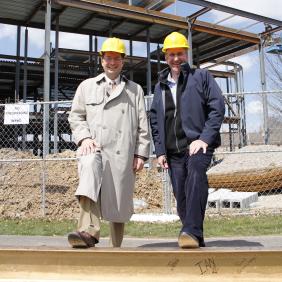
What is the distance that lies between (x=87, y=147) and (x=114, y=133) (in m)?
0.32

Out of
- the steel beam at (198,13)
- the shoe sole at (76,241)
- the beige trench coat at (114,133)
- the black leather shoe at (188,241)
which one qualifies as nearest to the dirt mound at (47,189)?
the beige trench coat at (114,133)

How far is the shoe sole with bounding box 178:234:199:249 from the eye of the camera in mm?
3891

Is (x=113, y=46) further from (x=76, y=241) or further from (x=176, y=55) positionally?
(x=76, y=241)

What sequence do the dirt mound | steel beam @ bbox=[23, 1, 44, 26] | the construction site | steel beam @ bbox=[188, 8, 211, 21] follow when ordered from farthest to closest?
steel beam @ bbox=[188, 8, 211, 21] → steel beam @ bbox=[23, 1, 44, 26] → the dirt mound → the construction site

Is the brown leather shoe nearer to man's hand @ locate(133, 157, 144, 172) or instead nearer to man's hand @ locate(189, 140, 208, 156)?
man's hand @ locate(133, 157, 144, 172)

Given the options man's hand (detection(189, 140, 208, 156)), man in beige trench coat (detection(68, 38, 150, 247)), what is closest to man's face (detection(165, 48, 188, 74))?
man in beige trench coat (detection(68, 38, 150, 247))

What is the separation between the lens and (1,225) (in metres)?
8.80

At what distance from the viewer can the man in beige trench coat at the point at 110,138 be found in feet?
14.2

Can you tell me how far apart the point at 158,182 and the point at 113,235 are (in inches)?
331

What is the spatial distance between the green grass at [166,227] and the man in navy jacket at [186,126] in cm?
302

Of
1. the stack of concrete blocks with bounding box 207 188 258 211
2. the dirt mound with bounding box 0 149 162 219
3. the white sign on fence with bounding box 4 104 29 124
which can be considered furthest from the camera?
the stack of concrete blocks with bounding box 207 188 258 211

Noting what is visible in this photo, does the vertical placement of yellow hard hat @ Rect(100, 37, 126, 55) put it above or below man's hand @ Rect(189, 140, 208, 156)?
above

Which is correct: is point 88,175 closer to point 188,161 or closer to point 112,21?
point 188,161

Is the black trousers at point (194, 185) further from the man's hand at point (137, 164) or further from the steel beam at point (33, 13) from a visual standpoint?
the steel beam at point (33, 13)
